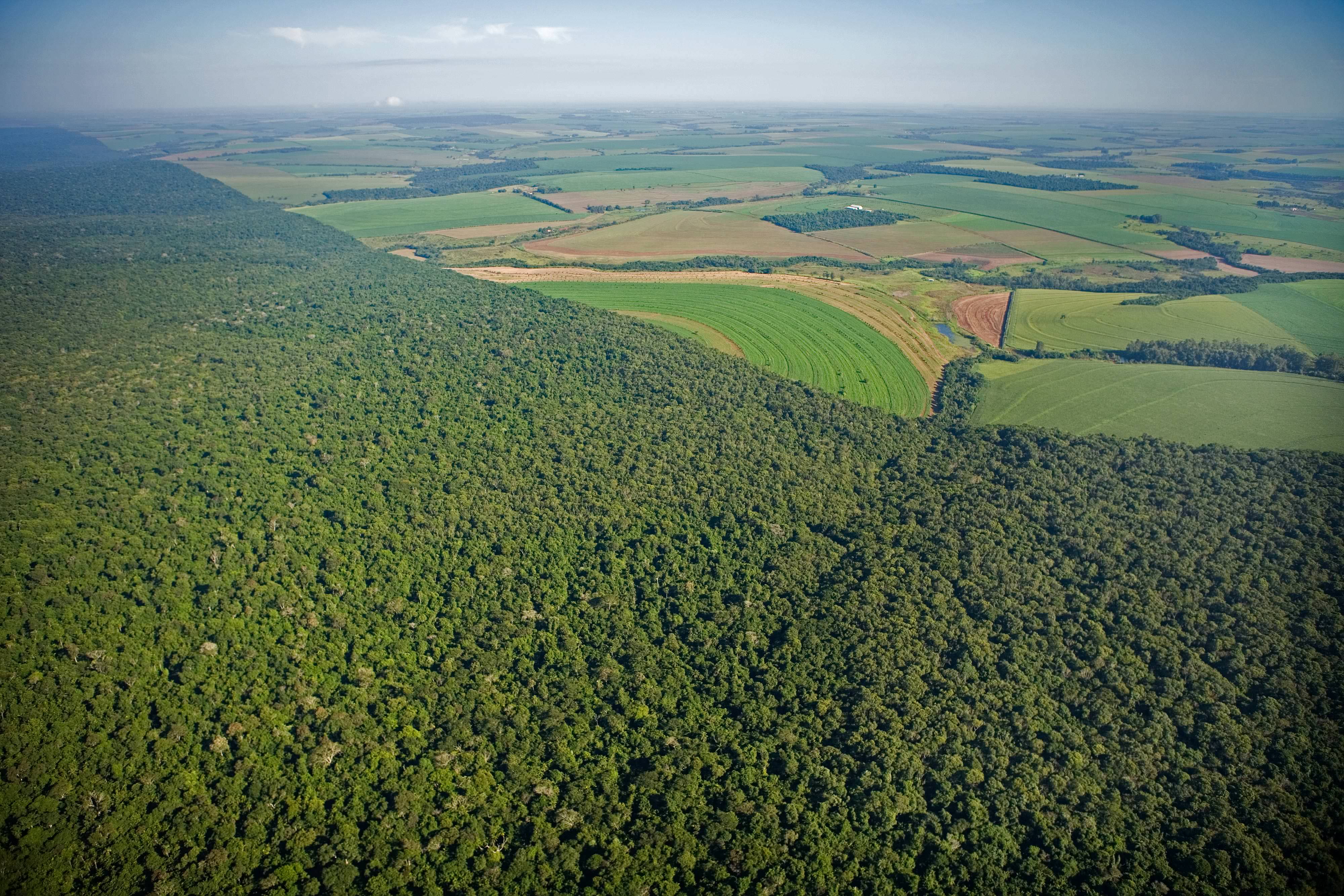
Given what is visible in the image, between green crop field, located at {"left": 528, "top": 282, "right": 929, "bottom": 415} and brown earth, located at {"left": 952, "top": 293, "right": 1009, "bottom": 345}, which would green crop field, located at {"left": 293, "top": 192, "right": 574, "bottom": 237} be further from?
brown earth, located at {"left": 952, "top": 293, "right": 1009, "bottom": 345}

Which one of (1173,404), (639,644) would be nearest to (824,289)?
(1173,404)

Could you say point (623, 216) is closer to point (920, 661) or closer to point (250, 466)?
point (250, 466)

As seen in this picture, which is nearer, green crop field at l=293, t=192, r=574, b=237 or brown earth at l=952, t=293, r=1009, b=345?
brown earth at l=952, t=293, r=1009, b=345

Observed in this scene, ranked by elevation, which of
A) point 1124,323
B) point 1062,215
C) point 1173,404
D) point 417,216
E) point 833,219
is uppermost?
point 1062,215

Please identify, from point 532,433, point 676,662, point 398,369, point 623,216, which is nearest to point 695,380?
point 532,433

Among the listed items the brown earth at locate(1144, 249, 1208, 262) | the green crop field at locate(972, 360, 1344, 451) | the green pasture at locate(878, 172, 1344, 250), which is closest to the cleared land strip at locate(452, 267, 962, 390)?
the green crop field at locate(972, 360, 1344, 451)

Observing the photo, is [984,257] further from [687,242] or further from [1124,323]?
[687,242]
